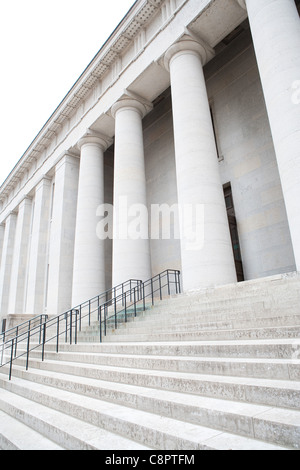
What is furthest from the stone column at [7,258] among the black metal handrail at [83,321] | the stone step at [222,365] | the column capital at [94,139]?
the stone step at [222,365]

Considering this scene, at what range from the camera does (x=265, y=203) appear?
12.2m

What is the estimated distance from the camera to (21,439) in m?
3.47

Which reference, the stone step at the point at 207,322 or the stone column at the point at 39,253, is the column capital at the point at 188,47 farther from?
the stone column at the point at 39,253

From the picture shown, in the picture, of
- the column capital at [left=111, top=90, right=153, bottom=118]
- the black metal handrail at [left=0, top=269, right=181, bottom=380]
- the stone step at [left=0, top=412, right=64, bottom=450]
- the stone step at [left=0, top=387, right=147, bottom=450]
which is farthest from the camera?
the column capital at [left=111, top=90, right=153, bottom=118]

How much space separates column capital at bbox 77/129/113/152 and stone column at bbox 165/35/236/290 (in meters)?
7.00

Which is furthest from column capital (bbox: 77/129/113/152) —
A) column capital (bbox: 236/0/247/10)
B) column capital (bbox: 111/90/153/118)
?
column capital (bbox: 236/0/247/10)

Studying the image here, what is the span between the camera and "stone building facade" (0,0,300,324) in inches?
353

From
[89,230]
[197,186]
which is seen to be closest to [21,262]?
[89,230]

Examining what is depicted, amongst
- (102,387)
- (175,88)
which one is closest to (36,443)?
(102,387)

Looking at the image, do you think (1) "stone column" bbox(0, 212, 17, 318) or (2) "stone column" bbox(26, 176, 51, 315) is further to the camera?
(1) "stone column" bbox(0, 212, 17, 318)

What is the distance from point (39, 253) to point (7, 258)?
803 centimetres

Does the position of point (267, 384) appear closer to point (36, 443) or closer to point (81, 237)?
point (36, 443)

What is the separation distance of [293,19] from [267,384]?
10302mm

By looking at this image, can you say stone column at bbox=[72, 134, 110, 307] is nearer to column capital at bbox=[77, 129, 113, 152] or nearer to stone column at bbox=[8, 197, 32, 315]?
column capital at bbox=[77, 129, 113, 152]
